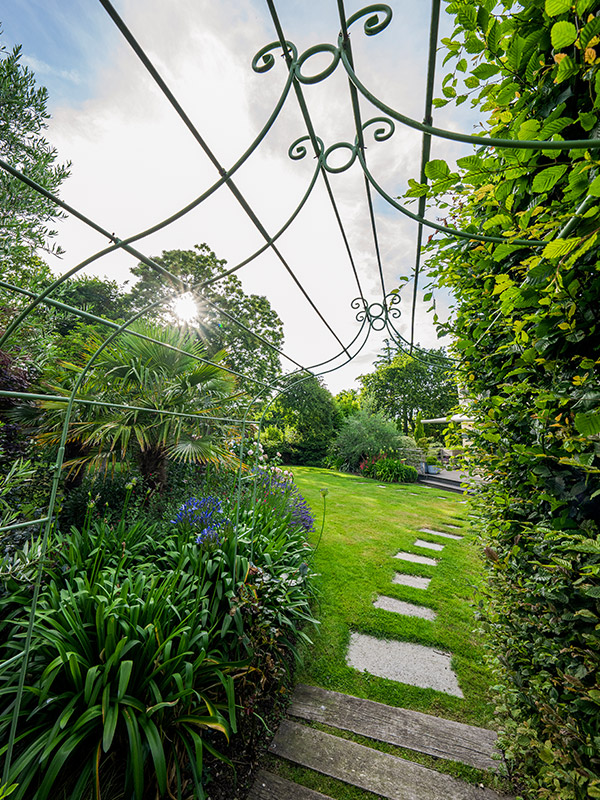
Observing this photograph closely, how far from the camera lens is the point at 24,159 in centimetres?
276

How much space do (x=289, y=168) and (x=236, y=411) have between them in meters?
3.93

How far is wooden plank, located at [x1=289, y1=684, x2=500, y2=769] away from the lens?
5.08 feet

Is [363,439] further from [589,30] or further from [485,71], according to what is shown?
[589,30]

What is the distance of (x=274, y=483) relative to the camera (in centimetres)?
419

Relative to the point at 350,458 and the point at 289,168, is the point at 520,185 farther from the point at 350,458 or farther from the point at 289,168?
the point at 350,458

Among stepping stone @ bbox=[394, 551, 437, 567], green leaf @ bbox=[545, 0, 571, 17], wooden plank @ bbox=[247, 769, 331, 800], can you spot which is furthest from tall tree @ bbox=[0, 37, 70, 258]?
stepping stone @ bbox=[394, 551, 437, 567]

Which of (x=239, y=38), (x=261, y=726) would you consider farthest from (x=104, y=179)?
(x=261, y=726)

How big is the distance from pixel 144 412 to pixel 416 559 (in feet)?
11.6

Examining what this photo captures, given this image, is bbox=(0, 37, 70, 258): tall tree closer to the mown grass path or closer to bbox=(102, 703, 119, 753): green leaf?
bbox=(102, 703, 119, 753): green leaf

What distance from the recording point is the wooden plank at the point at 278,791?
4.42 feet

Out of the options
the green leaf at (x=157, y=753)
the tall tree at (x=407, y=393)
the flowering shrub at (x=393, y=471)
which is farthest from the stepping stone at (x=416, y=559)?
the tall tree at (x=407, y=393)

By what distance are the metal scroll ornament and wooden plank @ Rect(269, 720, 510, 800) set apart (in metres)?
2.27

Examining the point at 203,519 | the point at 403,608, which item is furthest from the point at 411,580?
the point at 203,519

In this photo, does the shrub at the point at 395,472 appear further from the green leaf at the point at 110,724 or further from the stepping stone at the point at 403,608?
the green leaf at the point at 110,724
